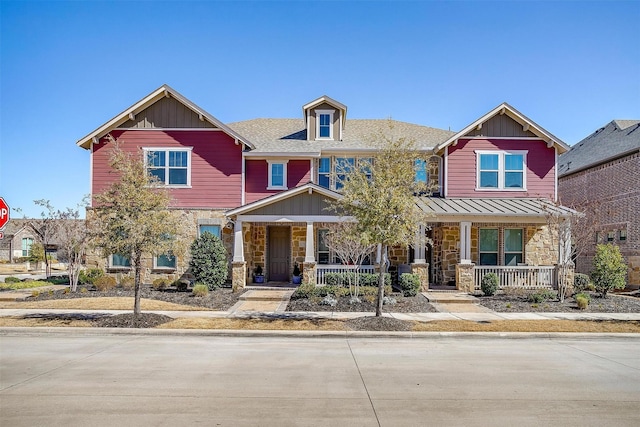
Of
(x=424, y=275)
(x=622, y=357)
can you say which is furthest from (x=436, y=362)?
(x=424, y=275)

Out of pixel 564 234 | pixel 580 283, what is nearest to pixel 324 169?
pixel 564 234

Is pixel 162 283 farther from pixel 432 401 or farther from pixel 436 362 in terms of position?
pixel 432 401

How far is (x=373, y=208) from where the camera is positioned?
1277 centimetres

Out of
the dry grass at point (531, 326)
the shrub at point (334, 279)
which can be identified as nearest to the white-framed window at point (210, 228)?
the shrub at point (334, 279)

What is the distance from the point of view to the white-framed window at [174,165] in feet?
72.2

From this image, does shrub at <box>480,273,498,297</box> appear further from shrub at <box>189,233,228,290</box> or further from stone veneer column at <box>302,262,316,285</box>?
shrub at <box>189,233,228,290</box>

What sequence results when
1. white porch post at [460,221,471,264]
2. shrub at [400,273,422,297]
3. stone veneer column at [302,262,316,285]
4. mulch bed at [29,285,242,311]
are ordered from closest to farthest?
1. mulch bed at [29,285,242,311]
2. shrub at [400,273,422,297]
3. stone veneer column at [302,262,316,285]
4. white porch post at [460,221,471,264]

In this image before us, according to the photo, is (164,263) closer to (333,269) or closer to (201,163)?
(201,163)

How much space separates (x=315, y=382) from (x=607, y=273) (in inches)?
609

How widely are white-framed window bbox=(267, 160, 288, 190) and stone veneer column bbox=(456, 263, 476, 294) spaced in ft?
29.8

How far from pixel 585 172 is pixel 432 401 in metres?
26.4

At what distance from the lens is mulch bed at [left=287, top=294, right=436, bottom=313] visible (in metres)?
15.5

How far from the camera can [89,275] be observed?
2103 centimetres

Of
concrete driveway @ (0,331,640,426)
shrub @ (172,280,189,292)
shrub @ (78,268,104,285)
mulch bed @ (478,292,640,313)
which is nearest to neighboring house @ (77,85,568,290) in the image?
shrub @ (78,268,104,285)
